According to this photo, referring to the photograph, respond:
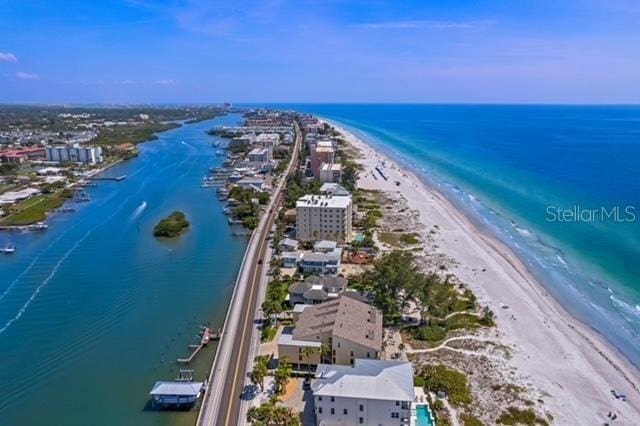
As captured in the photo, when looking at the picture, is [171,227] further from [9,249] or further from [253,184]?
[253,184]

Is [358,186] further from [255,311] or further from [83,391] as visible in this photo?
[83,391]

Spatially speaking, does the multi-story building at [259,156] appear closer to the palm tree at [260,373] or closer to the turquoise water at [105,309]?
the turquoise water at [105,309]

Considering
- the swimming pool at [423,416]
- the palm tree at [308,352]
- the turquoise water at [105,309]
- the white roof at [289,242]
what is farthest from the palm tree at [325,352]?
the white roof at [289,242]

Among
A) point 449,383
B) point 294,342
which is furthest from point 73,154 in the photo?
point 449,383

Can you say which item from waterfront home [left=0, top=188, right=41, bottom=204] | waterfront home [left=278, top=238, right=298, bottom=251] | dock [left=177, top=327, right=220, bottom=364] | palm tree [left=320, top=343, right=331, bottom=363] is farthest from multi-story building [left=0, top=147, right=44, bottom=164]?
palm tree [left=320, top=343, right=331, bottom=363]

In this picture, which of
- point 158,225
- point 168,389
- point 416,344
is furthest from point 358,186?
point 168,389
